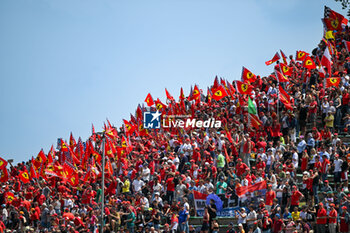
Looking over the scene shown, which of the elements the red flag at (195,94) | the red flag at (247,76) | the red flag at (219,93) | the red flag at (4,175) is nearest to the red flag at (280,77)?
the red flag at (247,76)

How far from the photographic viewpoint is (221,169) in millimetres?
33156

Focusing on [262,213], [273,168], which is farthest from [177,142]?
[262,213]

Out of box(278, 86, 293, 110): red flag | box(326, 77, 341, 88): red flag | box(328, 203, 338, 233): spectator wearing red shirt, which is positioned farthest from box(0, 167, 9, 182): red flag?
box(328, 203, 338, 233): spectator wearing red shirt

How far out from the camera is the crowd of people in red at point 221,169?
93.4 ft

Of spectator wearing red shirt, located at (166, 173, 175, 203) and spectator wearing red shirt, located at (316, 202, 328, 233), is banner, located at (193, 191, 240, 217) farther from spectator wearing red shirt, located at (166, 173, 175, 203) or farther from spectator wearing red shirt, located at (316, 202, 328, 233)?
spectator wearing red shirt, located at (316, 202, 328, 233)

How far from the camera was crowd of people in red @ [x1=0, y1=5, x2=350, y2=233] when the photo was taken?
2847 centimetres


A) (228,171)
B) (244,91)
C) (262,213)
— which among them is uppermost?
(244,91)

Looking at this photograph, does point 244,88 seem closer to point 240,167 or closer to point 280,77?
point 280,77

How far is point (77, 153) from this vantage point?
43438mm

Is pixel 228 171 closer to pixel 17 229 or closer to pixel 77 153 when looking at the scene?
pixel 17 229

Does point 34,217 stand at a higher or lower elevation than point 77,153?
lower

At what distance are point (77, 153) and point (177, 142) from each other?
25.7ft

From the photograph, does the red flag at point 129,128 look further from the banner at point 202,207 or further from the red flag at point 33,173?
the banner at point 202,207

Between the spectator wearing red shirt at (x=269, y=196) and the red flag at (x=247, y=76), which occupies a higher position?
the red flag at (x=247, y=76)
